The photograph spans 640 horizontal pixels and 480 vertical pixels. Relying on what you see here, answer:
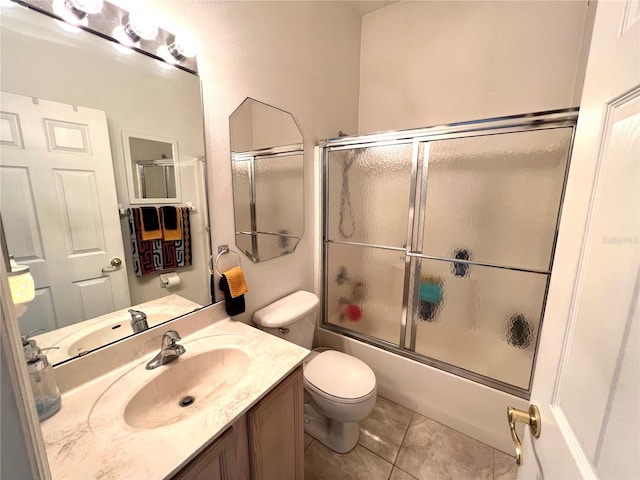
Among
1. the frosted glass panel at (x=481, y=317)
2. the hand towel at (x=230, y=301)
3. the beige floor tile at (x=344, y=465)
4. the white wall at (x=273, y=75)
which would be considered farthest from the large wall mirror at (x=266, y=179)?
the beige floor tile at (x=344, y=465)

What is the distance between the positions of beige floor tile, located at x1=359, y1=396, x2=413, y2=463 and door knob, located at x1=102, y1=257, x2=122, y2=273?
5.14 feet

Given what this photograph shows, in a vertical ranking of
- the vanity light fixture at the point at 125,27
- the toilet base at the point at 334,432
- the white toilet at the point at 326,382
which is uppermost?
the vanity light fixture at the point at 125,27

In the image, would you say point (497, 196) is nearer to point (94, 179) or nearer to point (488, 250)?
point (488, 250)

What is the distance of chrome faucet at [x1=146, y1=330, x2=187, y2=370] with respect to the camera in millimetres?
951

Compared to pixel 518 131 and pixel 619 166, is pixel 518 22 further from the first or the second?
pixel 619 166

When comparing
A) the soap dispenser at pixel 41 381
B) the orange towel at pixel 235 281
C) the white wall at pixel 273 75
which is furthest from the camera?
the orange towel at pixel 235 281

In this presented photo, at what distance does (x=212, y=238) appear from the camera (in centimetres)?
121

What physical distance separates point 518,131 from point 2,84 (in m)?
1.89

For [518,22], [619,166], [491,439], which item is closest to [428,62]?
[518,22]

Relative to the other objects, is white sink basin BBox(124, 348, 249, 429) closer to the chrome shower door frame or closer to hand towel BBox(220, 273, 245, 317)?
hand towel BBox(220, 273, 245, 317)

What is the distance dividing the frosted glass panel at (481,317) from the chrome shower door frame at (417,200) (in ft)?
0.11

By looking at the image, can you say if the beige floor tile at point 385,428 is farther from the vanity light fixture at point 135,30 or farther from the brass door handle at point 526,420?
the vanity light fixture at point 135,30

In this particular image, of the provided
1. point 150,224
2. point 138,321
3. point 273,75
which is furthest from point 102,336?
point 273,75

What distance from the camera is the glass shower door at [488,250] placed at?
132 cm
